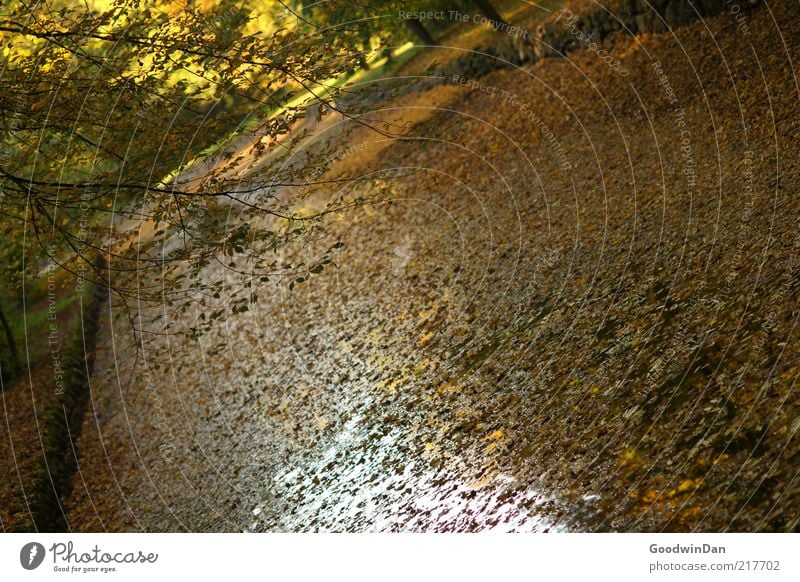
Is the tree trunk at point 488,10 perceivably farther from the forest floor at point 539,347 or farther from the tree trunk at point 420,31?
the tree trunk at point 420,31

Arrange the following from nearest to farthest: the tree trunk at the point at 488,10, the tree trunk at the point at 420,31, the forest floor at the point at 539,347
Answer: the forest floor at the point at 539,347 → the tree trunk at the point at 488,10 → the tree trunk at the point at 420,31

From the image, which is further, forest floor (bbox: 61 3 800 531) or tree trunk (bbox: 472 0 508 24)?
tree trunk (bbox: 472 0 508 24)

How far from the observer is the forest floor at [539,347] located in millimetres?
6836

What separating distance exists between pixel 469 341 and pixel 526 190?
4682 mm

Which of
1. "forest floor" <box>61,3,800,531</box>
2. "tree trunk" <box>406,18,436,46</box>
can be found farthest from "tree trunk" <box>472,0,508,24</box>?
"tree trunk" <box>406,18,436,46</box>

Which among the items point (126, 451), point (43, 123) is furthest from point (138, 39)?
point (126, 451)

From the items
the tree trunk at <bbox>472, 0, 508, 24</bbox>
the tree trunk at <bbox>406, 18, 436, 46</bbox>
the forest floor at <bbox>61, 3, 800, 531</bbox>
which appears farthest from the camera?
the tree trunk at <bbox>406, 18, 436, 46</bbox>

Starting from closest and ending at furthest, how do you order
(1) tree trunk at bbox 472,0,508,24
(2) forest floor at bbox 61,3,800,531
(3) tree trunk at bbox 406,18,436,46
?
(2) forest floor at bbox 61,3,800,531 → (1) tree trunk at bbox 472,0,508,24 → (3) tree trunk at bbox 406,18,436,46

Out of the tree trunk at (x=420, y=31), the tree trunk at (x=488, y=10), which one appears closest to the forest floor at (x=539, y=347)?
the tree trunk at (x=488, y=10)

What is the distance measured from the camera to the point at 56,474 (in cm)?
1265

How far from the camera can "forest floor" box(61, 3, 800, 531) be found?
6.84 metres

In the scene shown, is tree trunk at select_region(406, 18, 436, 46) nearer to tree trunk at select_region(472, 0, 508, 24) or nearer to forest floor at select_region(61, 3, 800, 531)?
tree trunk at select_region(472, 0, 508, 24)

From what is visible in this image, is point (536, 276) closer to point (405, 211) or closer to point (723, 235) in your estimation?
point (723, 235)

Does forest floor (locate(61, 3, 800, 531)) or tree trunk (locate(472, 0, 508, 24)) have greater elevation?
tree trunk (locate(472, 0, 508, 24))
